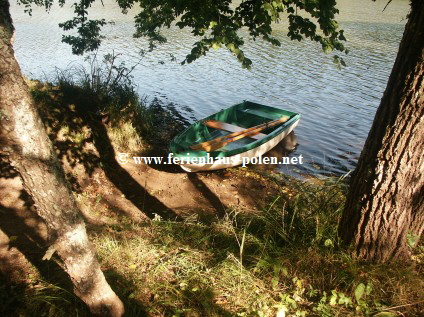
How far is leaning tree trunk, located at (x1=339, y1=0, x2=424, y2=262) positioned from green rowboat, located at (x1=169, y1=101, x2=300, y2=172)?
4.97 m

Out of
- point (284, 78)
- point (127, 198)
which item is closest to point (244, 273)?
point (127, 198)

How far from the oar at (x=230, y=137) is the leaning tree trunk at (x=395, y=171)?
5.43 metres

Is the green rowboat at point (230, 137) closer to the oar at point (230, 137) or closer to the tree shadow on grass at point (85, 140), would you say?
the oar at point (230, 137)

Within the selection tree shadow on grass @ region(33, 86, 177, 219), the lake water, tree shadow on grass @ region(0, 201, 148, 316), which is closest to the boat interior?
the lake water

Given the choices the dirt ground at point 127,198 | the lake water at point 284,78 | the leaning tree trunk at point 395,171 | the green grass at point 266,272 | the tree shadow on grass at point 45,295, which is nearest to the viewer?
the leaning tree trunk at point 395,171

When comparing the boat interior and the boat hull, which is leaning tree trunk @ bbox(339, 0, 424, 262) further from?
the boat interior

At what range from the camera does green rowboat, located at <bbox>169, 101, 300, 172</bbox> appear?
26.3ft

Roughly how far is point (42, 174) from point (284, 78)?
15826mm

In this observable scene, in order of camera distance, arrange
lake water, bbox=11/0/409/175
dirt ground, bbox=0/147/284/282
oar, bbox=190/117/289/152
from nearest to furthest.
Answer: dirt ground, bbox=0/147/284/282, oar, bbox=190/117/289/152, lake water, bbox=11/0/409/175

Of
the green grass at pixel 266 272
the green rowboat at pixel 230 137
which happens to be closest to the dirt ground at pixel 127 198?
the green rowboat at pixel 230 137

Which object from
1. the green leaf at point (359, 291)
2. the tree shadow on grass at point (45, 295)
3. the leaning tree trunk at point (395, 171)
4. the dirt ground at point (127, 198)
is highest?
the leaning tree trunk at point (395, 171)

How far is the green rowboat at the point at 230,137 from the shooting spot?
8008 mm

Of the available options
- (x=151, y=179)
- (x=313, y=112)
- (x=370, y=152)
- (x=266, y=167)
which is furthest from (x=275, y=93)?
(x=370, y=152)

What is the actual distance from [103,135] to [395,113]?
7435mm
